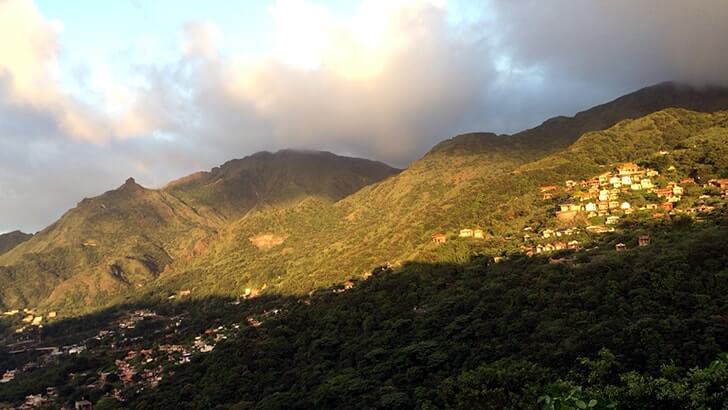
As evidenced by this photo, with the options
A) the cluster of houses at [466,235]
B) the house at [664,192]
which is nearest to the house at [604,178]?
the house at [664,192]

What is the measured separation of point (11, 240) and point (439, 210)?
18541cm

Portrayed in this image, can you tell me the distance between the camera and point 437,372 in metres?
29.2

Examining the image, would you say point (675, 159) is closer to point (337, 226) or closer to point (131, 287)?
point (337, 226)

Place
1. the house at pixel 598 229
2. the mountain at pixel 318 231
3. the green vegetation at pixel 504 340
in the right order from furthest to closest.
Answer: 1. the mountain at pixel 318 231
2. the house at pixel 598 229
3. the green vegetation at pixel 504 340

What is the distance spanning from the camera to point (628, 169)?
57938mm

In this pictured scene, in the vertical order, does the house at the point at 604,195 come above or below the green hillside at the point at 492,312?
above

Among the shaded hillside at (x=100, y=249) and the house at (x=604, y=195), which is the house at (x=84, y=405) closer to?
the house at (x=604, y=195)

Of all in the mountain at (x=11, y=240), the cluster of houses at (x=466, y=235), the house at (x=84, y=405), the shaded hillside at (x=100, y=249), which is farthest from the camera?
the mountain at (x=11, y=240)

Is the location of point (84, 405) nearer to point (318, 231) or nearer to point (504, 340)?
point (504, 340)

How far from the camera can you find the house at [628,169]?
57.2m

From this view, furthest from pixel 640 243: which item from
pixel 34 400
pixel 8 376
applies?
pixel 8 376

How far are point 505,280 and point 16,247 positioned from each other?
185458 millimetres

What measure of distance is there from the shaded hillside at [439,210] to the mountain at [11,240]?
99609 millimetres

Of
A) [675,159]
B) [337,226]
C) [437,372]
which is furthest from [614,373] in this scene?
[337,226]
